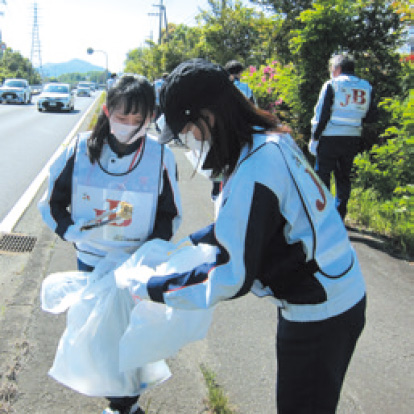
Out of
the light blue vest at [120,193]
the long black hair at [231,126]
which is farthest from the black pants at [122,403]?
the long black hair at [231,126]

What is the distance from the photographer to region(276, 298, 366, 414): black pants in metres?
1.55

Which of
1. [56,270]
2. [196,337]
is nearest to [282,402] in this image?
[196,337]

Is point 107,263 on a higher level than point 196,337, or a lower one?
higher

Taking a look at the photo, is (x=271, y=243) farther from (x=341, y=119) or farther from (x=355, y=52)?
(x=355, y=52)

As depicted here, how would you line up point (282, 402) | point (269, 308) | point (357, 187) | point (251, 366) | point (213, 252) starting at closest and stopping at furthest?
point (213, 252), point (282, 402), point (251, 366), point (269, 308), point (357, 187)

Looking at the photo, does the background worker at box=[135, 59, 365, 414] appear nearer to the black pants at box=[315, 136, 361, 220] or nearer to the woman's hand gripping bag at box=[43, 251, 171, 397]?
the woman's hand gripping bag at box=[43, 251, 171, 397]

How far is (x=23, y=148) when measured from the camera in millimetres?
11234

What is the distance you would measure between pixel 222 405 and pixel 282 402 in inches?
32.9

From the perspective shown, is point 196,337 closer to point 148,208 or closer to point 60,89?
point 148,208

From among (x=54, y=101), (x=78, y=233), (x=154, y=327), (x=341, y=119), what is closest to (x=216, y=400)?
(x=154, y=327)

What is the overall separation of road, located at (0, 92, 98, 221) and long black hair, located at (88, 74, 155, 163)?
4.34m

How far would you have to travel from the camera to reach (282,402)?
5.46ft

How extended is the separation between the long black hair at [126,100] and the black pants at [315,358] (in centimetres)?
117

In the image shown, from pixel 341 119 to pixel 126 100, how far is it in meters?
3.48
